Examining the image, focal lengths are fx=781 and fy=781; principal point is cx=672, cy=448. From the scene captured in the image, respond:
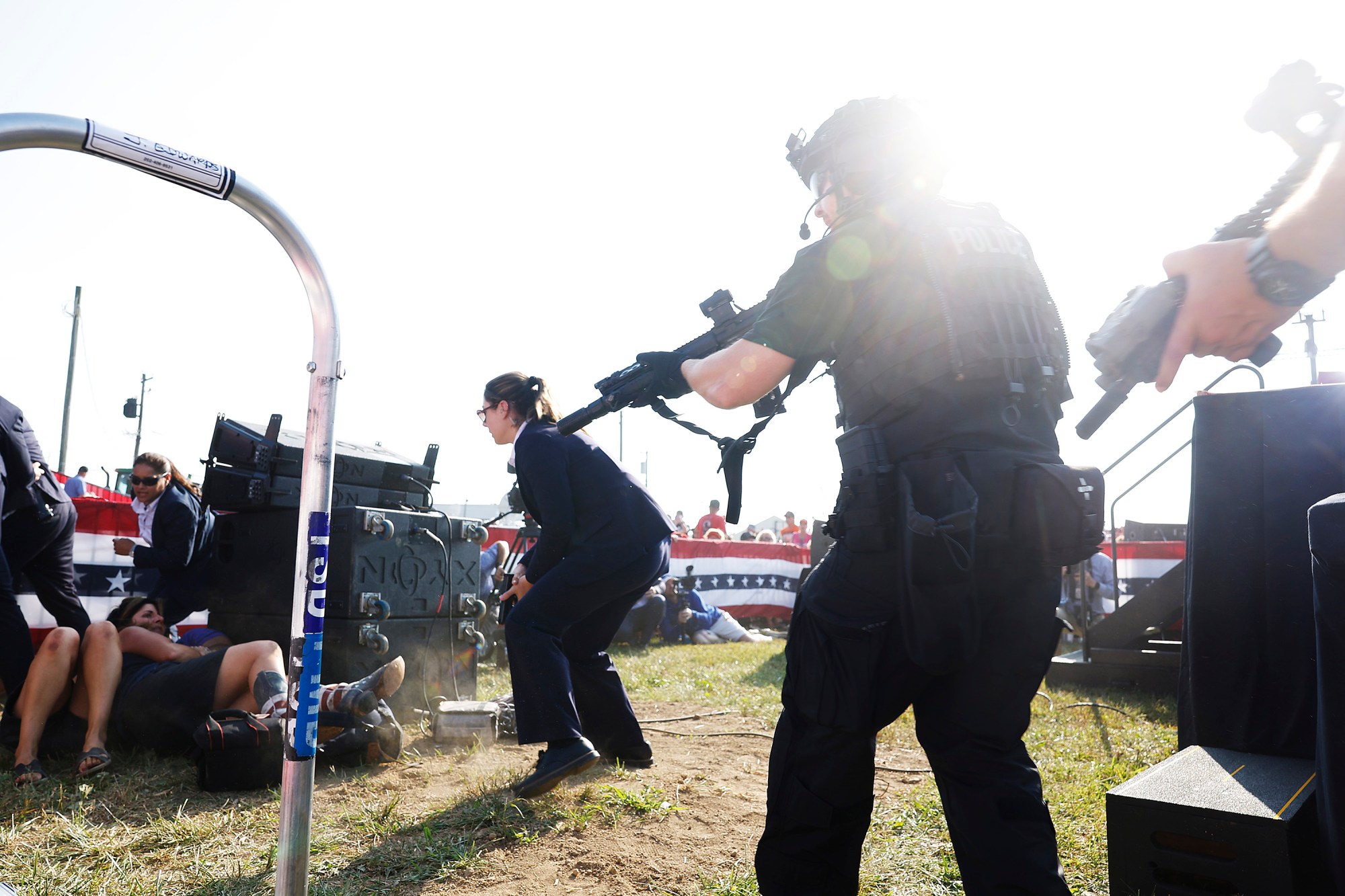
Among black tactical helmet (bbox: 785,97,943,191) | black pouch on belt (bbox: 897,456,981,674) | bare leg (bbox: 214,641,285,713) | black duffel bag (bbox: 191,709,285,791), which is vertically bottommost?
black duffel bag (bbox: 191,709,285,791)

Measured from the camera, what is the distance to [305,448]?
78.7 inches

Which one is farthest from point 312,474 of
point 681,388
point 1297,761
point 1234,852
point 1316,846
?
point 1297,761

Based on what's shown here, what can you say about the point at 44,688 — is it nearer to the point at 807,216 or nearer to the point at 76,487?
the point at 807,216

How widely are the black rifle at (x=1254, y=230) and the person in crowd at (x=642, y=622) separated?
30.3ft

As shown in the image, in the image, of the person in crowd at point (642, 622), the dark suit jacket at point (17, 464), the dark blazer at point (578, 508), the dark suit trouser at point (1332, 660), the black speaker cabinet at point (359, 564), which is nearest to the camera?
the dark suit trouser at point (1332, 660)

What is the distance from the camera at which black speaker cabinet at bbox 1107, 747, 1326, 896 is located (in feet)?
6.05

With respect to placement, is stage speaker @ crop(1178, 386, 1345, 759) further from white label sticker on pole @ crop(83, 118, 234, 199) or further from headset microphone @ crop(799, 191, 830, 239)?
white label sticker on pole @ crop(83, 118, 234, 199)

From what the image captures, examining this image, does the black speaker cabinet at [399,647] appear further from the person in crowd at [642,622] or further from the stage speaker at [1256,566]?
the person in crowd at [642,622]

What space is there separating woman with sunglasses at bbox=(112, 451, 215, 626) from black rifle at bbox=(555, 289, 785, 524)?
421cm

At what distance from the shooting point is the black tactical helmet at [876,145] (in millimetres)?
1979

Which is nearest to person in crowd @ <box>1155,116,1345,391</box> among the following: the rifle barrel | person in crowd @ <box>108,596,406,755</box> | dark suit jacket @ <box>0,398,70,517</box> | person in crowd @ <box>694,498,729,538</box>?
the rifle barrel

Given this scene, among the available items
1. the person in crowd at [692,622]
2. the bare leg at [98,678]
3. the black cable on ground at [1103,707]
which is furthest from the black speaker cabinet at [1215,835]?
the person in crowd at [692,622]

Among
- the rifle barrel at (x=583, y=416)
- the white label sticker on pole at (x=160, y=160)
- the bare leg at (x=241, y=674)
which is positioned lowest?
the bare leg at (x=241, y=674)

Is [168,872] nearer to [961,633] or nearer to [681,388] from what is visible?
[681,388]
